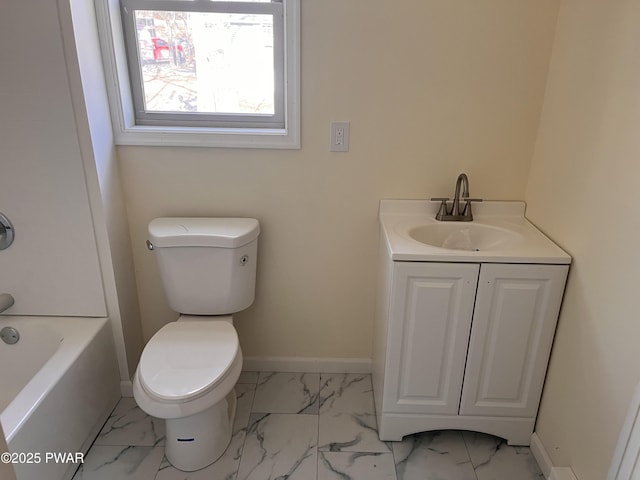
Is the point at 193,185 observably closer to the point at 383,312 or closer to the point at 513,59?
the point at 383,312

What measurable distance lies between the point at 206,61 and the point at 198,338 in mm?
1111

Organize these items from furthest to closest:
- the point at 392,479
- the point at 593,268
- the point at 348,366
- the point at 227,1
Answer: the point at 348,366 < the point at 227,1 < the point at 392,479 < the point at 593,268

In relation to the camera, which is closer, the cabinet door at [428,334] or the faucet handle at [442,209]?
the cabinet door at [428,334]

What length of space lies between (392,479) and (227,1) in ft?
6.30

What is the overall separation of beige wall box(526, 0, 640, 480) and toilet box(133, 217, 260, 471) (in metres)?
1.16

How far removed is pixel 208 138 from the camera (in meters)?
1.88

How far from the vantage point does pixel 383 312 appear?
1813mm

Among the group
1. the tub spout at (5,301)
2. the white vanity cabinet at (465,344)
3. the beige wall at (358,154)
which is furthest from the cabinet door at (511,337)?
the tub spout at (5,301)

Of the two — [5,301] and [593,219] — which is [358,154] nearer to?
[593,219]

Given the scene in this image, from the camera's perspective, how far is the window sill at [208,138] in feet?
6.16

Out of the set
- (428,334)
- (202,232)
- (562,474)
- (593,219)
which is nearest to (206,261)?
(202,232)

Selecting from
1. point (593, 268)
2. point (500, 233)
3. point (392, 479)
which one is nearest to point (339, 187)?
point (500, 233)

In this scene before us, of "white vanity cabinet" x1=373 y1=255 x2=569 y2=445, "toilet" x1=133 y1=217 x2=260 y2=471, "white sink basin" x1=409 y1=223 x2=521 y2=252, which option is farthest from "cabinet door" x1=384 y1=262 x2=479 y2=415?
"toilet" x1=133 y1=217 x2=260 y2=471

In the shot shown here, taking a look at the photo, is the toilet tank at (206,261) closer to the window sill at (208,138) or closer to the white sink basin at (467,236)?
the window sill at (208,138)
